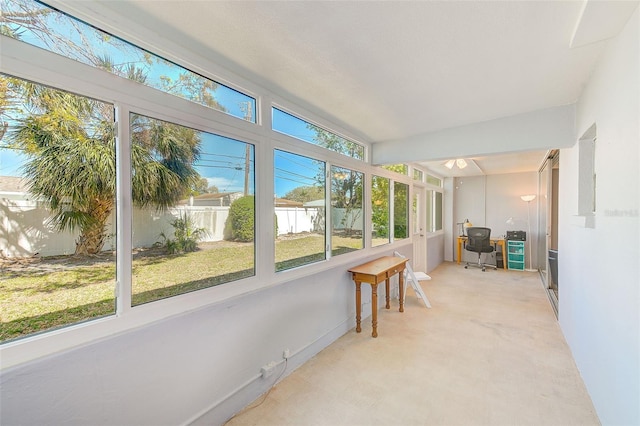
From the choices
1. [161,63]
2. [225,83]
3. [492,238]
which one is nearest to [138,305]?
[161,63]

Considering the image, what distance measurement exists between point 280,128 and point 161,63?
3.21 feet

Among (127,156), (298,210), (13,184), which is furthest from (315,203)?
(13,184)

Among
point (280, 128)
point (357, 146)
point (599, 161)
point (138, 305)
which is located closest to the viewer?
point (138, 305)

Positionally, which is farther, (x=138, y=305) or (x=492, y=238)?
(x=492, y=238)

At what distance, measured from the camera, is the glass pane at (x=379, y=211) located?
12.9ft

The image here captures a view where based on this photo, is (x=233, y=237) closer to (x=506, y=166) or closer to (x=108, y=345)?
(x=108, y=345)

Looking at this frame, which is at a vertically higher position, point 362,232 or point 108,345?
point 362,232

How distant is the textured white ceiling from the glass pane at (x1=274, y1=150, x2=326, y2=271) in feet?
1.94

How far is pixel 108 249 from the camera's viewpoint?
139cm

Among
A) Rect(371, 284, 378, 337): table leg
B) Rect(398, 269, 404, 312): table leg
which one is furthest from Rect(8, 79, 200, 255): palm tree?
Rect(398, 269, 404, 312): table leg

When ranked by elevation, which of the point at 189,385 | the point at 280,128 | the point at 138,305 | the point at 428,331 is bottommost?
the point at 428,331

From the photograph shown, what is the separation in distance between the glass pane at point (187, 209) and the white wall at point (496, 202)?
6.82 metres

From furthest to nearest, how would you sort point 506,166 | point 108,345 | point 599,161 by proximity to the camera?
point 506,166 < point 599,161 < point 108,345

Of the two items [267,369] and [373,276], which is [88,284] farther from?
[373,276]
